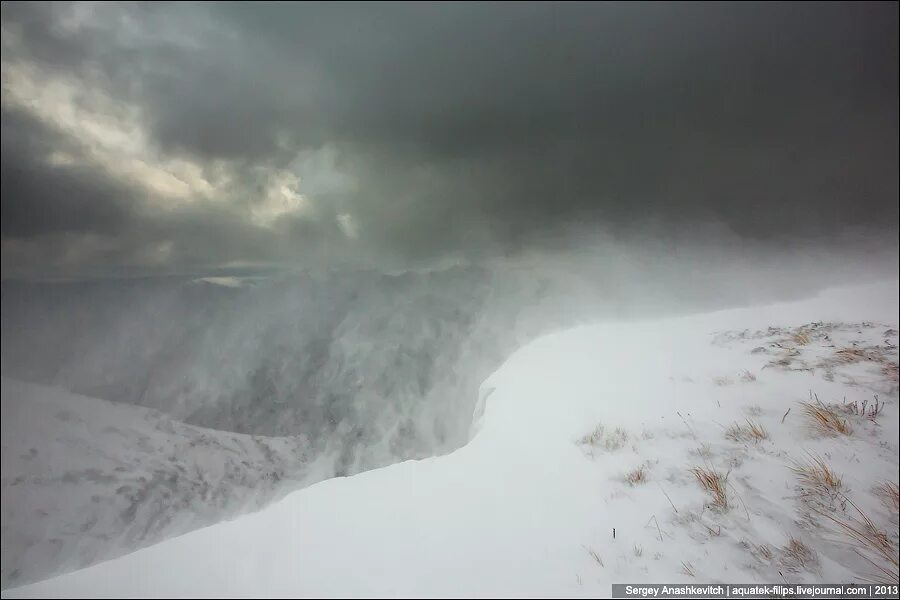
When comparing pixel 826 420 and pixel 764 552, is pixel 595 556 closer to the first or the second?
pixel 764 552

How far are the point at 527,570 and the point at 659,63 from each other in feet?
8.33

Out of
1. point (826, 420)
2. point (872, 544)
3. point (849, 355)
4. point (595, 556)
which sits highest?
point (849, 355)

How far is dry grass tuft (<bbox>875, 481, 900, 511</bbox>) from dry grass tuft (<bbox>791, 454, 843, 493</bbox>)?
9 centimetres

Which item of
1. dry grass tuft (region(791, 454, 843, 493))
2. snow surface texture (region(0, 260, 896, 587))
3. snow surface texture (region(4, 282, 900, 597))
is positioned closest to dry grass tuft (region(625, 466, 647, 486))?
snow surface texture (region(4, 282, 900, 597))

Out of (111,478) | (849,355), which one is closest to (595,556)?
(849,355)

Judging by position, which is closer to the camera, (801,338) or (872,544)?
(872,544)

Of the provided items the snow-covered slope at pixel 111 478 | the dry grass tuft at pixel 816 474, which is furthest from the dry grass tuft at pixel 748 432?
the snow-covered slope at pixel 111 478

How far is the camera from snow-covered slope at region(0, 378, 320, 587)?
1.99 m

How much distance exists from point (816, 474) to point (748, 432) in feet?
0.66

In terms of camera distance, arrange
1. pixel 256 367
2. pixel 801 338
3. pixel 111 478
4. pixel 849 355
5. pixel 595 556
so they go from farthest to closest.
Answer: pixel 256 367 < pixel 111 478 < pixel 801 338 < pixel 849 355 < pixel 595 556

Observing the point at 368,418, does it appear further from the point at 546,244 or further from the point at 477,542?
the point at 546,244

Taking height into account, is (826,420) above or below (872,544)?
above

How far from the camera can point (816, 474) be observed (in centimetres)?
120

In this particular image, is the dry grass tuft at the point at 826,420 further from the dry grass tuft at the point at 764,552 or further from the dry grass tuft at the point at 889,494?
the dry grass tuft at the point at 764,552
